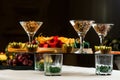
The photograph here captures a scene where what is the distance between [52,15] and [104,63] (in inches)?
112

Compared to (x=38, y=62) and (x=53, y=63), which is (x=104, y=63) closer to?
(x=53, y=63)

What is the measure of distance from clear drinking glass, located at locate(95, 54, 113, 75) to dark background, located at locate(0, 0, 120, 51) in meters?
2.58

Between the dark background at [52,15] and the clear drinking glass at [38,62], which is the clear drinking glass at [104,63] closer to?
the clear drinking glass at [38,62]

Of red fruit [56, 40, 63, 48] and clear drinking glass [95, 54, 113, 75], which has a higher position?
red fruit [56, 40, 63, 48]

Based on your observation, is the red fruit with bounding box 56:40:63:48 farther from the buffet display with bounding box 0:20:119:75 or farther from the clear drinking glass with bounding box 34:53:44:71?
the clear drinking glass with bounding box 34:53:44:71

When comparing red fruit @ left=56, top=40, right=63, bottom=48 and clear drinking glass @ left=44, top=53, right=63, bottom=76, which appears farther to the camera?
red fruit @ left=56, top=40, right=63, bottom=48

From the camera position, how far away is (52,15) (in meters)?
4.34

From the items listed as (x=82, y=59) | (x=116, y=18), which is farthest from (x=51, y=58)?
(x=116, y=18)

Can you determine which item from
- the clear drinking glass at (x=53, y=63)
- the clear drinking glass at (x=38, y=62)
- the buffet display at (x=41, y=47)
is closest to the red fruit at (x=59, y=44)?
the buffet display at (x=41, y=47)

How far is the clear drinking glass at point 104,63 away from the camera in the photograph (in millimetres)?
1525

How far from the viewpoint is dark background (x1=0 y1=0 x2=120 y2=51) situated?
4.18 meters

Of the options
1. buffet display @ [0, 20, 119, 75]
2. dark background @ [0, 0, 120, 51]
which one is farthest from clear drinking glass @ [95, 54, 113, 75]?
dark background @ [0, 0, 120, 51]

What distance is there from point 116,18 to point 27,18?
1.07 m

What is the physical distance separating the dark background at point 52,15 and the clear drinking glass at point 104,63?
2.58 metres
